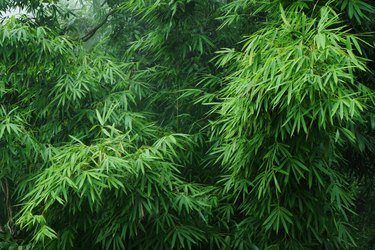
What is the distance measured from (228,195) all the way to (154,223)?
0.51 meters

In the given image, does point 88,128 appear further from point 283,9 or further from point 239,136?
point 283,9

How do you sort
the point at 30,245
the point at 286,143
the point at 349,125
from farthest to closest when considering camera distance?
1. the point at 30,245
2. the point at 349,125
3. the point at 286,143

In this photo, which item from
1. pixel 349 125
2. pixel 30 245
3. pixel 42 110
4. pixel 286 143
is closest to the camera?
pixel 286 143

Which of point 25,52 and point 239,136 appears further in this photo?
point 25,52

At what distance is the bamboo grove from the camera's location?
10.0 ft

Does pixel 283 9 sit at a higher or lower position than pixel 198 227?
higher

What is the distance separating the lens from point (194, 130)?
4035 millimetres

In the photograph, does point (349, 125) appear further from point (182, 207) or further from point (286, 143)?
point (182, 207)

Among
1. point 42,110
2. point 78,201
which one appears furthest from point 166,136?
point 42,110

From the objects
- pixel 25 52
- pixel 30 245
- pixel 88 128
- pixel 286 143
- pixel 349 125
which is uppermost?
pixel 25 52

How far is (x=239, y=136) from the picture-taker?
10.8ft

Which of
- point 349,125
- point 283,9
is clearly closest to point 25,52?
point 283,9

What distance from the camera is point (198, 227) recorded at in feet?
11.5

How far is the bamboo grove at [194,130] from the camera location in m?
3.06
